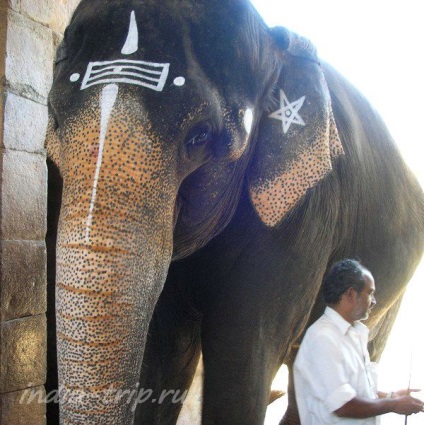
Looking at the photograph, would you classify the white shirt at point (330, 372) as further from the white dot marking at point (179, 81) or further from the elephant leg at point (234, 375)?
the white dot marking at point (179, 81)

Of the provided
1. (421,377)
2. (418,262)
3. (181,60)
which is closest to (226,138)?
(181,60)

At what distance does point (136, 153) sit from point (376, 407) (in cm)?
96

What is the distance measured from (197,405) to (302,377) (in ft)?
6.45

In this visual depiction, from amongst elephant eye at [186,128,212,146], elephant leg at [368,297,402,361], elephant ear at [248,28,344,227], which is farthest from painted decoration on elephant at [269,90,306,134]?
elephant leg at [368,297,402,361]

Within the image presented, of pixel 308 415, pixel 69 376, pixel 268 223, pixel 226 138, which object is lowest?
pixel 308 415

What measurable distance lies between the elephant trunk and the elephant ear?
54 cm

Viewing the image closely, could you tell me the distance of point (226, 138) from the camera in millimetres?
2051

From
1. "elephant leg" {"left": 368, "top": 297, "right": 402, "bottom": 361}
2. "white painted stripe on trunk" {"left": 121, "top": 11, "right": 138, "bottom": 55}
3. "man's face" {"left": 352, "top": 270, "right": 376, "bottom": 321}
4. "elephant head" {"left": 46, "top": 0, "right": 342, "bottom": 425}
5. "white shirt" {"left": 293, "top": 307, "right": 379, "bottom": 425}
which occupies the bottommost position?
"elephant leg" {"left": 368, "top": 297, "right": 402, "bottom": 361}

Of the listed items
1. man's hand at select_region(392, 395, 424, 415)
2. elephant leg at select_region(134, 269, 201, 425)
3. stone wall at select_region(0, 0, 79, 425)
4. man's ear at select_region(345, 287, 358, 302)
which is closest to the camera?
man's hand at select_region(392, 395, 424, 415)

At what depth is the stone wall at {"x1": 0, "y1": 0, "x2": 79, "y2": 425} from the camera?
8.25 ft

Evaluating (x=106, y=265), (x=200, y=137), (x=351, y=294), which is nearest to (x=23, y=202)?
(x=200, y=137)

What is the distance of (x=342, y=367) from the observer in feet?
6.81

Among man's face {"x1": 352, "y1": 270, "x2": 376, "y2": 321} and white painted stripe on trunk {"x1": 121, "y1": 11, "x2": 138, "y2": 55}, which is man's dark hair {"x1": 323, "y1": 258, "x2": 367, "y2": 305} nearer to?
man's face {"x1": 352, "y1": 270, "x2": 376, "y2": 321}

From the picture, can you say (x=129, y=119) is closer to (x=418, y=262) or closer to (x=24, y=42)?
(x=24, y=42)
